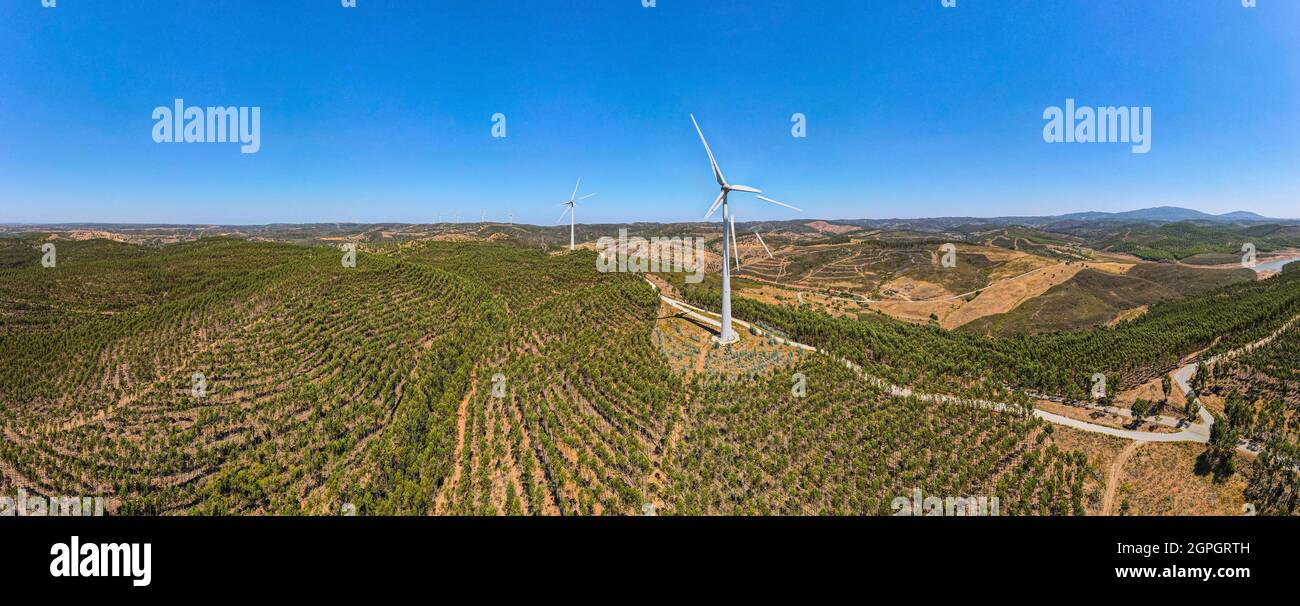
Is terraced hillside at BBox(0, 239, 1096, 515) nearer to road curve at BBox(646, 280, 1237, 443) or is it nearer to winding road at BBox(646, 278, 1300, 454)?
road curve at BBox(646, 280, 1237, 443)

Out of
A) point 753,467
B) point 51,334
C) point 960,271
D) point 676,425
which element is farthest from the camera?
point 960,271

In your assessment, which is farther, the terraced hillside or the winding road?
the winding road

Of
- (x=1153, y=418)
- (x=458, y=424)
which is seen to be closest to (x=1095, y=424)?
(x=1153, y=418)

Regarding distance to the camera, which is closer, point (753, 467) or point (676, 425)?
point (753, 467)

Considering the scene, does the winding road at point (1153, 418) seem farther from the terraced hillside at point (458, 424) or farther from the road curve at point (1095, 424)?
the terraced hillside at point (458, 424)

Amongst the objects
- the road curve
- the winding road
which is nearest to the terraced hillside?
the road curve

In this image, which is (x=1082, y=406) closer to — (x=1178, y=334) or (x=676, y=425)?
(x=1178, y=334)

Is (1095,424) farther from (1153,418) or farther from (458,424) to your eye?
(458,424)

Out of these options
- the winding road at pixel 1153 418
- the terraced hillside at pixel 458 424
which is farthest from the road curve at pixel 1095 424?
the terraced hillside at pixel 458 424
